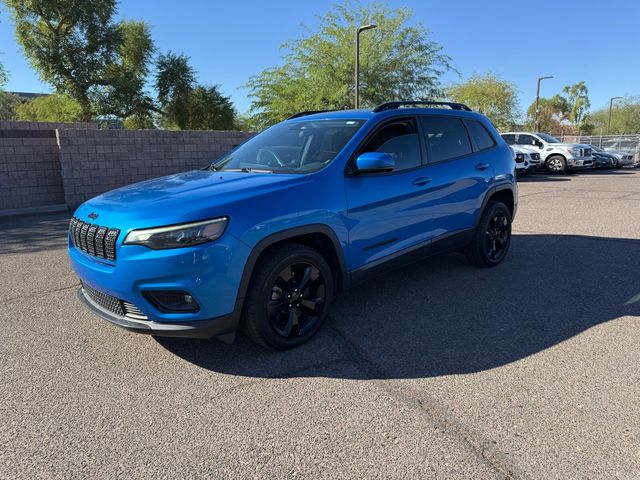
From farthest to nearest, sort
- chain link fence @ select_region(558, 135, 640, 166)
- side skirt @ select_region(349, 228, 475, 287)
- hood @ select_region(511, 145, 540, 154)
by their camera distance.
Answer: chain link fence @ select_region(558, 135, 640, 166)
hood @ select_region(511, 145, 540, 154)
side skirt @ select_region(349, 228, 475, 287)

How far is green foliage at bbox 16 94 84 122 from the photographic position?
1194 inches

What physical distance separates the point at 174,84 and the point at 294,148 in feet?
107

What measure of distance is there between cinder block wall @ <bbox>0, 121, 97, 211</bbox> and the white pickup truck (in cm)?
1740

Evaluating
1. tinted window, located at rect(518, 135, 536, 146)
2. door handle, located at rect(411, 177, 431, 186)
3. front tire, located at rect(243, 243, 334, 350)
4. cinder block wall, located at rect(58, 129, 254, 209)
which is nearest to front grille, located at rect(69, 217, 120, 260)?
front tire, located at rect(243, 243, 334, 350)

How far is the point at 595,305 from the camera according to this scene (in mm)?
4238

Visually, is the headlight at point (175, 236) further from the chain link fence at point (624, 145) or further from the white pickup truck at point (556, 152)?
the chain link fence at point (624, 145)

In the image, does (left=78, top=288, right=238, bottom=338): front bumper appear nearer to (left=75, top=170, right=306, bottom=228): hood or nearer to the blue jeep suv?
the blue jeep suv

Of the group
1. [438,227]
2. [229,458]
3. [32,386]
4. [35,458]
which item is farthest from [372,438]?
[438,227]

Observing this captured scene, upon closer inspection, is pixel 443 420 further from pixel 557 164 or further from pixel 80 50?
pixel 80 50

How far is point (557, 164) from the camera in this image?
20422mm

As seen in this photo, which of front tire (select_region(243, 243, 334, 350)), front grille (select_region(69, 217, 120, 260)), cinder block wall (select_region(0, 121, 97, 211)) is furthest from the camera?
cinder block wall (select_region(0, 121, 97, 211))

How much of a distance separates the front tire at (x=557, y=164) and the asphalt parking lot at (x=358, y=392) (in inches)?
689

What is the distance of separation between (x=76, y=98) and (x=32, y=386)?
31.8 meters

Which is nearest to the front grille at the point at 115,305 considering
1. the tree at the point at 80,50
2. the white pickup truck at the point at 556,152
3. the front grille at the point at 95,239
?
the front grille at the point at 95,239
